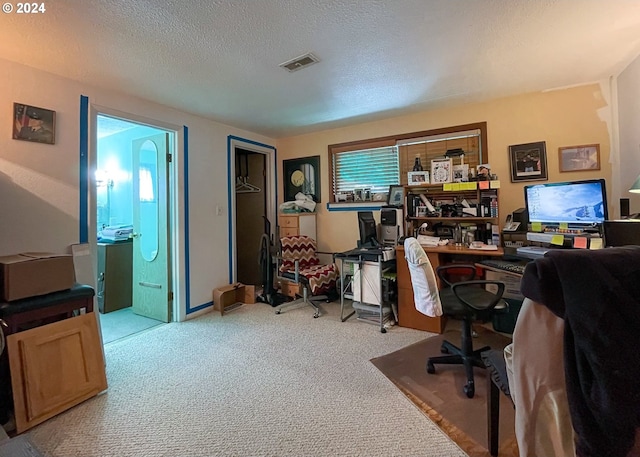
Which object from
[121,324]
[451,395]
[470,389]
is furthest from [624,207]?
[121,324]

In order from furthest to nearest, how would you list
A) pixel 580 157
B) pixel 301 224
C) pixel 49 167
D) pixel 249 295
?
pixel 301 224, pixel 249 295, pixel 580 157, pixel 49 167

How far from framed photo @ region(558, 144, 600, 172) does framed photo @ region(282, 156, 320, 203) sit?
2.77m

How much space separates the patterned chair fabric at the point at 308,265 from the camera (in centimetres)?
358

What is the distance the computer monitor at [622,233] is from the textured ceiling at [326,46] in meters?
1.24

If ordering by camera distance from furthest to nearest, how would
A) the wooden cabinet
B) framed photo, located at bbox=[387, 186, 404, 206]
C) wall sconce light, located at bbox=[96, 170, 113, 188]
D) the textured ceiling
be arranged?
wall sconce light, located at bbox=[96, 170, 113, 188] → the wooden cabinet → framed photo, located at bbox=[387, 186, 404, 206] → the textured ceiling

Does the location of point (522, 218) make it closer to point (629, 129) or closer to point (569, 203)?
point (569, 203)

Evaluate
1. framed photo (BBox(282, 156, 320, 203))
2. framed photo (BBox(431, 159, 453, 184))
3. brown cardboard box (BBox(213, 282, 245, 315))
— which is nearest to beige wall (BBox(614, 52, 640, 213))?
framed photo (BBox(431, 159, 453, 184))

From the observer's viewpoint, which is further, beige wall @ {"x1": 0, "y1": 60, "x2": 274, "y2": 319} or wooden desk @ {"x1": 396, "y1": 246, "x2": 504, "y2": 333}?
wooden desk @ {"x1": 396, "y1": 246, "x2": 504, "y2": 333}

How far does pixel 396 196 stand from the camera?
3.57 m

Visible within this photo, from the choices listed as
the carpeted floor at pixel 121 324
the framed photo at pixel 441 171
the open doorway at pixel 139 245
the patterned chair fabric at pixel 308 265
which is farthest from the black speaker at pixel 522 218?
the carpeted floor at pixel 121 324

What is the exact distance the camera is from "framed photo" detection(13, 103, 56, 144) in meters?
2.19

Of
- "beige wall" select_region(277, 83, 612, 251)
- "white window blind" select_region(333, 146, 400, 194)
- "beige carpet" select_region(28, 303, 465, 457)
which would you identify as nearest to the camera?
"beige carpet" select_region(28, 303, 465, 457)

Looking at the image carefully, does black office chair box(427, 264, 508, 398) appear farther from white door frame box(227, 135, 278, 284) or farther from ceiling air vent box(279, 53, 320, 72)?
white door frame box(227, 135, 278, 284)

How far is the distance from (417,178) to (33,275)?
10.8 ft
